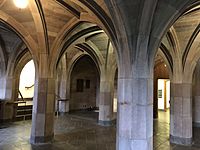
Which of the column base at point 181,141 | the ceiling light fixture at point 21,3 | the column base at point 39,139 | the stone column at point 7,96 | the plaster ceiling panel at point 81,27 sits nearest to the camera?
the ceiling light fixture at point 21,3

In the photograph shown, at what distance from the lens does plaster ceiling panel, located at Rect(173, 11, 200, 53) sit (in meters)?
4.48

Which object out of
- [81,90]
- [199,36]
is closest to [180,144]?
[199,36]

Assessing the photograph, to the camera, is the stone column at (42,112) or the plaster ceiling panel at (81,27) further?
the plaster ceiling panel at (81,27)

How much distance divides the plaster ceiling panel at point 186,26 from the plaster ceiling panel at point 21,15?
405cm

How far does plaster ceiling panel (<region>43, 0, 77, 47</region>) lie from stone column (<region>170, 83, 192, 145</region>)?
13.1ft

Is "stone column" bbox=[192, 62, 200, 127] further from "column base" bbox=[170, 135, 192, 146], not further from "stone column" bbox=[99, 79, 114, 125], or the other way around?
"stone column" bbox=[99, 79, 114, 125]

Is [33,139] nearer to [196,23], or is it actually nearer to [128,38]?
[128,38]

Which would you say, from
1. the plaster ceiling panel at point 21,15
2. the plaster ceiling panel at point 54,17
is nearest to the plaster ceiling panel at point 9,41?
the plaster ceiling panel at point 21,15

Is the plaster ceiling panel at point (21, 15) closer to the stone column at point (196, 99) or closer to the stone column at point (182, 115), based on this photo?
the stone column at point (182, 115)

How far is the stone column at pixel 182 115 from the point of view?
5336 mm

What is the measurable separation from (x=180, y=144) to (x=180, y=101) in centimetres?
131

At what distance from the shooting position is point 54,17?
466cm

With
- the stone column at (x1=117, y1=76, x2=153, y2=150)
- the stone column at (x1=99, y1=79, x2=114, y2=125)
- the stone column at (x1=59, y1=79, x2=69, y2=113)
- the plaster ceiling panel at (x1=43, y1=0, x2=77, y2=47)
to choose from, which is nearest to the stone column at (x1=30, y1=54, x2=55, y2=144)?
the plaster ceiling panel at (x1=43, y1=0, x2=77, y2=47)

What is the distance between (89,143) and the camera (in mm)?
5184
